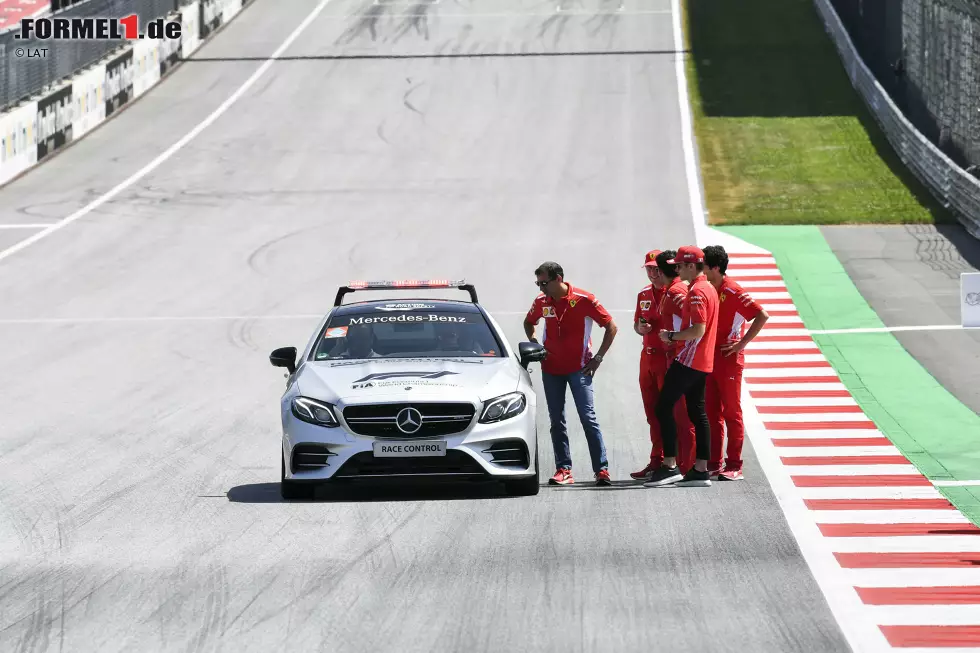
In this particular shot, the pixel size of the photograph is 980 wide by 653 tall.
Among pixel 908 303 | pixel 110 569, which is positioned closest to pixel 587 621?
pixel 110 569

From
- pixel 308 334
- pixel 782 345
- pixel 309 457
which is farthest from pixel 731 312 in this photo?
pixel 308 334

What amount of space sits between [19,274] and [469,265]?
6800mm

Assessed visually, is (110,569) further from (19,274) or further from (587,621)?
(19,274)

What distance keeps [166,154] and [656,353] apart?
22442 millimetres

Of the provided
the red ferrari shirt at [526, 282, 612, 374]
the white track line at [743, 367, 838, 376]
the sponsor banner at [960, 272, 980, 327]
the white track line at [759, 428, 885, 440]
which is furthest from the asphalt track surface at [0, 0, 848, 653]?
the sponsor banner at [960, 272, 980, 327]

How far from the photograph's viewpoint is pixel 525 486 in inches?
400

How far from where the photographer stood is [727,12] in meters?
46.2

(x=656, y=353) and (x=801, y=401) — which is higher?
(x=656, y=353)

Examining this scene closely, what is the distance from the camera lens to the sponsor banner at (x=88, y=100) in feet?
108

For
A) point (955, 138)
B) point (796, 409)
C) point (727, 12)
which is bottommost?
point (796, 409)

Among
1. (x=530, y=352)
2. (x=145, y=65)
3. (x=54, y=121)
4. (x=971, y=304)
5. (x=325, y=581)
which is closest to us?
(x=325, y=581)

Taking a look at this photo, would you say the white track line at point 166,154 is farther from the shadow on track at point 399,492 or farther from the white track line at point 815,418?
the shadow on track at point 399,492

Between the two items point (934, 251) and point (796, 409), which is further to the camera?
point (934, 251)

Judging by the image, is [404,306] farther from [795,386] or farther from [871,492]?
[795,386]
